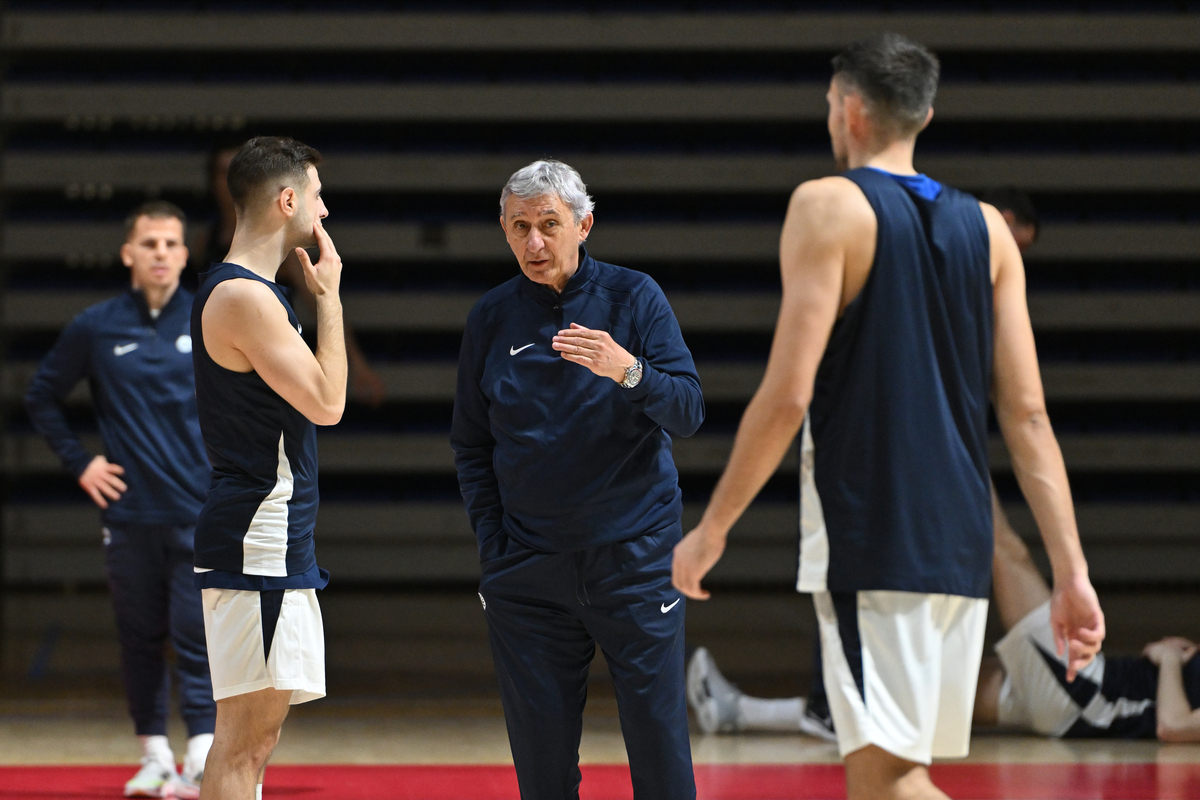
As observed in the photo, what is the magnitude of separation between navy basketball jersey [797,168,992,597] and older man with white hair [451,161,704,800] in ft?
1.57

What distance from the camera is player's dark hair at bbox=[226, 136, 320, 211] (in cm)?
245

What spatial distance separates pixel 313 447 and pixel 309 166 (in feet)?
1.90

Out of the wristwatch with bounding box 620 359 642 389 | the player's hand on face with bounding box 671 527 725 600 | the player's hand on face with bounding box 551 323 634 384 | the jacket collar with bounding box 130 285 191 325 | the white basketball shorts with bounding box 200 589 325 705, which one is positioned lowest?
the white basketball shorts with bounding box 200 589 325 705

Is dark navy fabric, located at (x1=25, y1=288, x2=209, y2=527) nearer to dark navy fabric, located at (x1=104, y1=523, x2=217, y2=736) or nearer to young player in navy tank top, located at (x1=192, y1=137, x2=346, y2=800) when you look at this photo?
dark navy fabric, located at (x1=104, y1=523, x2=217, y2=736)

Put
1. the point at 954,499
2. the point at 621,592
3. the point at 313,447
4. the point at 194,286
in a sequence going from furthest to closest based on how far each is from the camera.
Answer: the point at 194,286, the point at 313,447, the point at 621,592, the point at 954,499

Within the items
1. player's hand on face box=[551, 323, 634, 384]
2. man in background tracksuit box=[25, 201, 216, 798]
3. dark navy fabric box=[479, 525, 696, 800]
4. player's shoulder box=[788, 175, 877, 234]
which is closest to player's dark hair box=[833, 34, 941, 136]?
player's shoulder box=[788, 175, 877, 234]

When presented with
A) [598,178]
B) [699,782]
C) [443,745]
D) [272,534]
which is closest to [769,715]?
[699,782]

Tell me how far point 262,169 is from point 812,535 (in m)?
1.32

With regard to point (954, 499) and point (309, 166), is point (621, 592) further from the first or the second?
point (309, 166)

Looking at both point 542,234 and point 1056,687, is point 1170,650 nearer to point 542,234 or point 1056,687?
point 1056,687

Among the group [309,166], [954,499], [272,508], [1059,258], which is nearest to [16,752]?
[272,508]

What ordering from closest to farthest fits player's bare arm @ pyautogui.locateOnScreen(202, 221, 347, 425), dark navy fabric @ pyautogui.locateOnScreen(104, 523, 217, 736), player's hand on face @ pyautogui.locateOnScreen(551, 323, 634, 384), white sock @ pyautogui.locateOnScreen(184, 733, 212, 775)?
player's hand on face @ pyautogui.locateOnScreen(551, 323, 634, 384) < player's bare arm @ pyautogui.locateOnScreen(202, 221, 347, 425) < white sock @ pyautogui.locateOnScreen(184, 733, 212, 775) < dark navy fabric @ pyautogui.locateOnScreen(104, 523, 217, 736)

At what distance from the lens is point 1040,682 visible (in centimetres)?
417

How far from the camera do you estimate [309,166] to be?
2.53m
